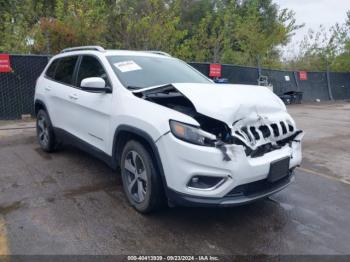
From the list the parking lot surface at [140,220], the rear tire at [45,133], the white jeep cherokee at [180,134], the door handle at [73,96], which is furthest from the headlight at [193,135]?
the rear tire at [45,133]

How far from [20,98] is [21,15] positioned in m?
5.58

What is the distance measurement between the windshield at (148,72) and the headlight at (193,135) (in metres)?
1.08

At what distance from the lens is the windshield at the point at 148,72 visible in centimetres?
394

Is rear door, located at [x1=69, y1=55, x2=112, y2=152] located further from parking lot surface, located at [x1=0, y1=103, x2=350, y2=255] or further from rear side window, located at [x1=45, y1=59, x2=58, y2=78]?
rear side window, located at [x1=45, y1=59, x2=58, y2=78]

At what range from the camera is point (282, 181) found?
11.3 feet

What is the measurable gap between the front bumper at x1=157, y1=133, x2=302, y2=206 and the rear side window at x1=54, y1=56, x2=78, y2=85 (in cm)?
251

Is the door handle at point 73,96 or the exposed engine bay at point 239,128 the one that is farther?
the door handle at point 73,96

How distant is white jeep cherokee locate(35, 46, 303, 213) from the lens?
9.55ft

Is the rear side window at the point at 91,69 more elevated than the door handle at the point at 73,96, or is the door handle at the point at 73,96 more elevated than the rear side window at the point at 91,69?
the rear side window at the point at 91,69

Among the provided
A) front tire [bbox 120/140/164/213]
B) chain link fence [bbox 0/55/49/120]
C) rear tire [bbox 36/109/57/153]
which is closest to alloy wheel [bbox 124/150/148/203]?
front tire [bbox 120/140/164/213]

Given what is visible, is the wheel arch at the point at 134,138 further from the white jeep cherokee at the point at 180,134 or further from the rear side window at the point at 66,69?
the rear side window at the point at 66,69

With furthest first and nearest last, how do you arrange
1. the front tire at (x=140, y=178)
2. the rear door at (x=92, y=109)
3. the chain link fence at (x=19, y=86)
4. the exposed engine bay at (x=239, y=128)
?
the chain link fence at (x=19, y=86), the rear door at (x=92, y=109), the front tire at (x=140, y=178), the exposed engine bay at (x=239, y=128)

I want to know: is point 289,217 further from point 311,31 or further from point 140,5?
point 311,31

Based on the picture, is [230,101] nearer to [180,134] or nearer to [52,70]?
[180,134]
